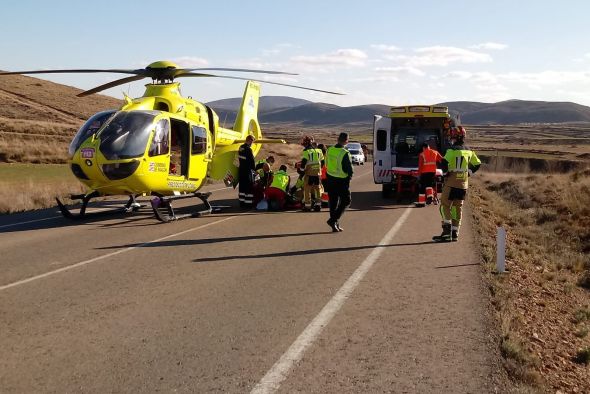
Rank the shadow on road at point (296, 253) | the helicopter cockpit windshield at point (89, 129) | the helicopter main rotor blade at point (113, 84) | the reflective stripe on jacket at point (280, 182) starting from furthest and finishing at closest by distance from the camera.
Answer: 1. the reflective stripe on jacket at point (280, 182)
2. the helicopter main rotor blade at point (113, 84)
3. the helicopter cockpit windshield at point (89, 129)
4. the shadow on road at point (296, 253)

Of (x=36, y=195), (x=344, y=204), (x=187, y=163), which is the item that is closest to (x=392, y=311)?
(x=344, y=204)

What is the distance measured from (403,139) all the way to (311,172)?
21.6 feet

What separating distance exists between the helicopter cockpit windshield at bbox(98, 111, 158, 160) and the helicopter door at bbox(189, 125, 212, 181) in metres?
2.11

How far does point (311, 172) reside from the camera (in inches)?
569

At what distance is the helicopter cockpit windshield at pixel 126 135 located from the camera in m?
11.4

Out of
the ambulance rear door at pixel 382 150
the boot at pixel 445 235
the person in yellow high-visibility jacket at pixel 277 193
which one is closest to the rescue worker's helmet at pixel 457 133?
the boot at pixel 445 235

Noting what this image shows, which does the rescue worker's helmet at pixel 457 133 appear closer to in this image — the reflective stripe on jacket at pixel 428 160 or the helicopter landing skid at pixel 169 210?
the reflective stripe on jacket at pixel 428 160

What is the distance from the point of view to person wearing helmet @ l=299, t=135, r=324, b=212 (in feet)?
47.3

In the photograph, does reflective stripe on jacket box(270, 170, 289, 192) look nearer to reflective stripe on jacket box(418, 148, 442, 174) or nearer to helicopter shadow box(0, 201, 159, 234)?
helicopter shadow box(0, 201, 159, 234)

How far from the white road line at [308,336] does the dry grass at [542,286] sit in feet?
5.47

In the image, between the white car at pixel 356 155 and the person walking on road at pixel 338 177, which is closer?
the person walking on road at pixel 338 177

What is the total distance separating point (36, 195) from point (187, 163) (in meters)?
5.87

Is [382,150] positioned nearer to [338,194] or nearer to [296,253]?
[338,194]

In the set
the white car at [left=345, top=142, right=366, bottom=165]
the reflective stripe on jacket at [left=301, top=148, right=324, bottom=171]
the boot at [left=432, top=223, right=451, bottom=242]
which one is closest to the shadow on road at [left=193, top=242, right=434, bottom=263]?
the boot at [left=432, top=223, right=451, bottom=242]
